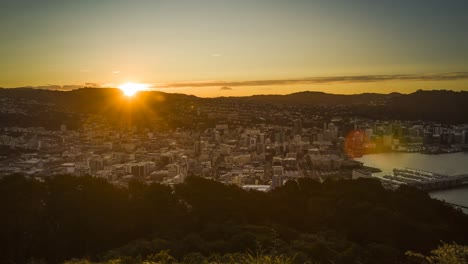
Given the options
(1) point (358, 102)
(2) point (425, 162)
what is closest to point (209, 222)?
(2) point (425, 162)

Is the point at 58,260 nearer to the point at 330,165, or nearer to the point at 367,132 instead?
the point at 330,165

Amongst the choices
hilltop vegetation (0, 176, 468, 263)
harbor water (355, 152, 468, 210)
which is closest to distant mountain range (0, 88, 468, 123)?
harbor water (355, 152, 468, 210)

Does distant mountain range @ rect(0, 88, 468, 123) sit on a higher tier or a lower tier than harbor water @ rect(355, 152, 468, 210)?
higher

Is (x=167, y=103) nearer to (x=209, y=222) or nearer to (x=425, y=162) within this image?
(x=425, y=162)

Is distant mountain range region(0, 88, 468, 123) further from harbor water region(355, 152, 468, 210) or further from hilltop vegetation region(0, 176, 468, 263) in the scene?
hilltop vegetation region(0, 176, 468, 263)

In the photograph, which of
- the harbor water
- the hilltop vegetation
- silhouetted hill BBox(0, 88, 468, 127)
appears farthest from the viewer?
silhouetted hill BBox(0, 88, 468, 127)

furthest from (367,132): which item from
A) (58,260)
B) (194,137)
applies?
(58,260)

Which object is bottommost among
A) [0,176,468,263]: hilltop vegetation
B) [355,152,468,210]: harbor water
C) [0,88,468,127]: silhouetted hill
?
[355,152,468,210]: harbor water
